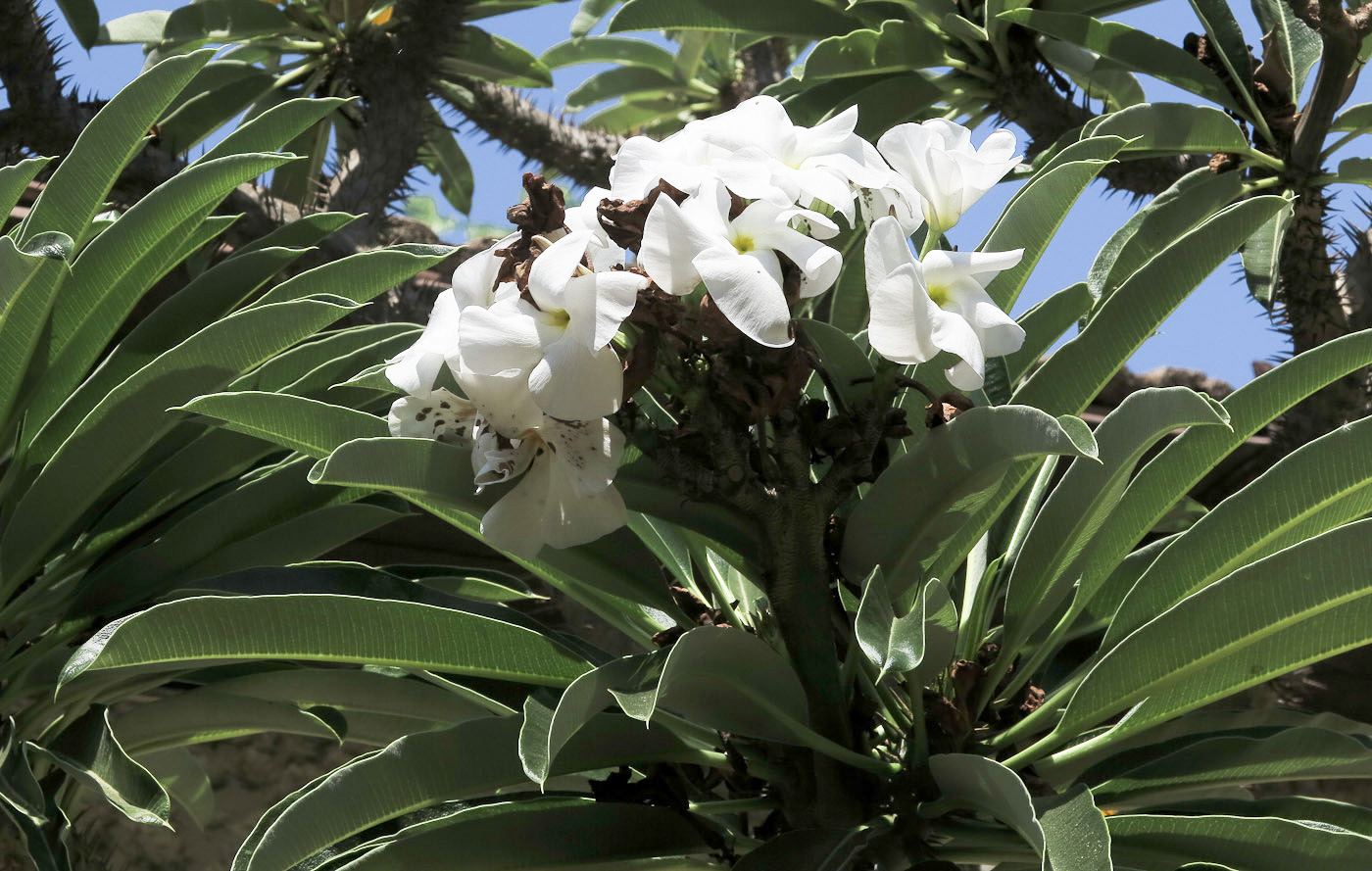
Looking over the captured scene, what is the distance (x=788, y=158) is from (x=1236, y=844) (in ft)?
2.03

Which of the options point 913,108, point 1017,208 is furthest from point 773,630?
point 913,108

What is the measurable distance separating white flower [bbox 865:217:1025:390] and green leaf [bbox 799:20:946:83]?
41.4 inches

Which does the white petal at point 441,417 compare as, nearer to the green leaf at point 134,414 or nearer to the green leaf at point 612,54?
the green leaf at point 134,414

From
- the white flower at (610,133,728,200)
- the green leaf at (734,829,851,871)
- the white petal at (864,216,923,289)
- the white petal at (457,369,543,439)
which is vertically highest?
the white flower at (610,133,728,200)

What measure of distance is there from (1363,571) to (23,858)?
125 cm

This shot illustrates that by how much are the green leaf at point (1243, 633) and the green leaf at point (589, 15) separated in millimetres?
2057

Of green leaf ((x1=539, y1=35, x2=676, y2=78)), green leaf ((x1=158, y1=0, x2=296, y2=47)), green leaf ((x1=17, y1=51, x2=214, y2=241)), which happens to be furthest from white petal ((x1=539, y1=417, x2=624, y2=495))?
green leaf ((x1=539, y1=35, x2=676, y2=78))

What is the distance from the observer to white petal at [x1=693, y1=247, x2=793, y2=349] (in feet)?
2.72

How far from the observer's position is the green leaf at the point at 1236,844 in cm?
91

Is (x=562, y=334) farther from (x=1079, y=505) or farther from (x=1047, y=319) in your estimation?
(x=1047, y=319)

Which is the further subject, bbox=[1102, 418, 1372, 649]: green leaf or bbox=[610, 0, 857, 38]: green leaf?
bbox=[610, 0, 857, 38]: green leaf

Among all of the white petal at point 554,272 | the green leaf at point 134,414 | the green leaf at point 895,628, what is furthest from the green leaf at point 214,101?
the green leaf at point 895,628

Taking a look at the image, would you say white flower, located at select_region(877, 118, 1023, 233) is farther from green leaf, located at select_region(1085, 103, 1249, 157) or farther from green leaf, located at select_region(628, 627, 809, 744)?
green leaf, located at select_region(1085, 103, 1249, 157)

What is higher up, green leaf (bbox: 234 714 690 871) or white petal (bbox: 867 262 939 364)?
white petal (bbox: 867 262 939 364)
